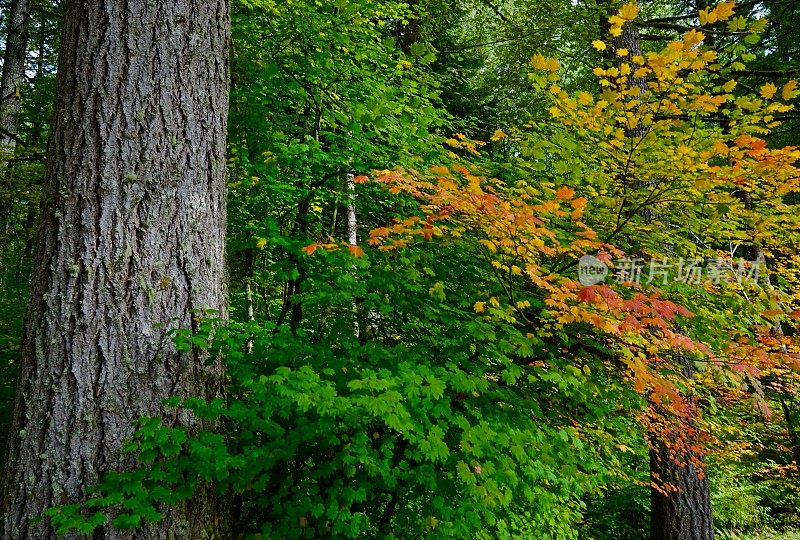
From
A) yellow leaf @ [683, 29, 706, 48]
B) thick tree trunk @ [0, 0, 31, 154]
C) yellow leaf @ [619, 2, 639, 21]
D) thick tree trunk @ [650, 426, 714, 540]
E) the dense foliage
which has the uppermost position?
thick tree trunk @ [0, 0, 31, 154]

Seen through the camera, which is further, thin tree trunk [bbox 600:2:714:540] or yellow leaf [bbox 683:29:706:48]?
thin tree trunk [bbox 600:2:714:540]

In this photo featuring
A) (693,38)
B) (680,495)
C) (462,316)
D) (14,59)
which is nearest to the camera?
(693,38)

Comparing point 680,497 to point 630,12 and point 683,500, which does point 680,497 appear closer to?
point 683,500

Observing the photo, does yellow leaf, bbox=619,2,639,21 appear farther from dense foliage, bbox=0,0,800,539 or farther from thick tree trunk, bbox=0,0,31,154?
thick tree trunk, bbox=0,0,31,154

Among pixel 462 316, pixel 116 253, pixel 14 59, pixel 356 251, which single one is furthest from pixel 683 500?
pixel 14 59

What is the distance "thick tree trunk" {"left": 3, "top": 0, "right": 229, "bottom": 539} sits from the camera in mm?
2062

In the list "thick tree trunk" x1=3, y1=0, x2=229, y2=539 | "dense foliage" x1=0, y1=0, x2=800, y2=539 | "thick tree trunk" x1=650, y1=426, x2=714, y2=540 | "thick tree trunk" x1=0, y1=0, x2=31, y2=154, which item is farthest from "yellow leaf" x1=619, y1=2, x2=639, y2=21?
"thick tree trunk" x1=0, y1=0, x2=31, y2=154

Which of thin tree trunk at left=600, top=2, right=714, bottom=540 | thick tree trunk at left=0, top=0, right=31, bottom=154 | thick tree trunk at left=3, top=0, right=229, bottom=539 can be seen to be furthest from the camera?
thick tree trunk at left=0, top=0, right=31, bottom=154

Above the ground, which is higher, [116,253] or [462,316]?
[116,253]

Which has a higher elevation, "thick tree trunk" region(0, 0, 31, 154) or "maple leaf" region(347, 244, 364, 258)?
"thick tree trunk" region(0, 0, 31, 154)

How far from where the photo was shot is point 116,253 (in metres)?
2.22

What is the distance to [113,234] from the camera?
7.31 feet

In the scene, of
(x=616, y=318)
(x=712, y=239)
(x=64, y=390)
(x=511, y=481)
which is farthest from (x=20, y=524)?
(x=712, y=239)

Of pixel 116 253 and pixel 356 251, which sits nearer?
pixel 116 253
